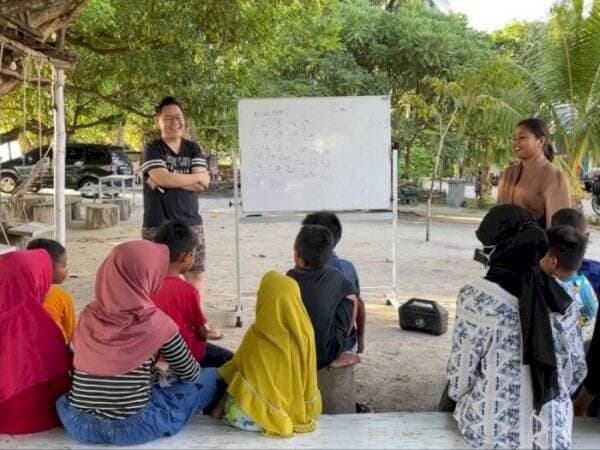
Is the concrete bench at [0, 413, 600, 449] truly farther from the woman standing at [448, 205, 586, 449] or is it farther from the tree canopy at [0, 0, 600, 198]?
the tree canopy at [0, 0, 600, 198]

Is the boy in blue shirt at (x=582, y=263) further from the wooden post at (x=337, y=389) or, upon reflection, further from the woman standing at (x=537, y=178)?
the wooden post at (x=337, y=389)

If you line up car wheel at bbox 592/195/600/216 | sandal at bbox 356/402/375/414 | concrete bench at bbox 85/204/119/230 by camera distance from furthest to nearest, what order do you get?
car wheel at bbox 592/195/600/216 < concrete bench at bbox 85/204/119/230 < sandal at bbox 356/402/375/414

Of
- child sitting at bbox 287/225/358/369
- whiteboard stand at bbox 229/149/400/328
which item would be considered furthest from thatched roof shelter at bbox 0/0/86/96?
child sitting at bbox 287/225/358/369

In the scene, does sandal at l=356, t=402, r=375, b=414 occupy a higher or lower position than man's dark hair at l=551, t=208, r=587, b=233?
lower

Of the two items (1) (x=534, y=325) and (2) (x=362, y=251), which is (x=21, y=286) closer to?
(1) (x=534, y=325)

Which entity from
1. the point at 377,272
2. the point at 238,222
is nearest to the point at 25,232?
the point at 238,222

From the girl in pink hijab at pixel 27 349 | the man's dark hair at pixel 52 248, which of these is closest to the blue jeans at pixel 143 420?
the girl in pink hijab at pixel 27 349

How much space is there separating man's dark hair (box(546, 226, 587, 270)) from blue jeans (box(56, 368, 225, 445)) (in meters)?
1.55

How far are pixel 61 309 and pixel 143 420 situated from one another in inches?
39.8

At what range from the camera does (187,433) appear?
8.27ft

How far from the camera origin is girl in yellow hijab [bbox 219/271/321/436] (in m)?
2.46

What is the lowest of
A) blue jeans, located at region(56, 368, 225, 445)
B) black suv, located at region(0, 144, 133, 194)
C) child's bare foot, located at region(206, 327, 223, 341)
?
child's bare foot, located at region(206, 327, 223, 341)

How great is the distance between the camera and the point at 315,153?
563 cm

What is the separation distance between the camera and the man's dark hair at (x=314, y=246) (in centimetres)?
290
